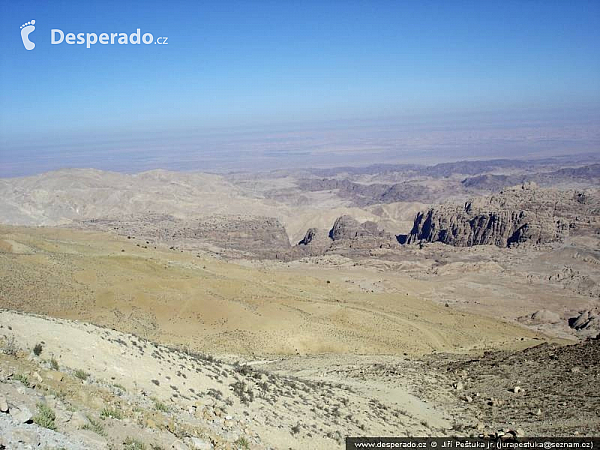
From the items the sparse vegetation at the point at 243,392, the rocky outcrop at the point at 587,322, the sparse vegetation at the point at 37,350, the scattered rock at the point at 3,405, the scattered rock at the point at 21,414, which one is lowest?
the rocky outcrop at the point at 587,322

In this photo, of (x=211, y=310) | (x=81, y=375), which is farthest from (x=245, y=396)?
(x=211, y=310)

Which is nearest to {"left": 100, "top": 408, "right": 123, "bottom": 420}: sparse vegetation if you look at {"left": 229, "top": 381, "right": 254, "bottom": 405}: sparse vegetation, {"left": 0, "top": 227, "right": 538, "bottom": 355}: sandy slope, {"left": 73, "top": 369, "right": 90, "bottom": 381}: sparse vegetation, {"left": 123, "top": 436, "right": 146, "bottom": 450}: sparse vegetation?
{"left": 123, "top": 436, "right": 146, "bottom": 450}: sparse vegetation

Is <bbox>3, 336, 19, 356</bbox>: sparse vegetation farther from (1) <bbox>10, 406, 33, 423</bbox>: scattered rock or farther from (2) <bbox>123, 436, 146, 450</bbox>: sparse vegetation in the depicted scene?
(2) <bbox>123, 436, 146, 450</bbox>: sparse vegetation

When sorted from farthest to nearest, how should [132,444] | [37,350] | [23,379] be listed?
1. [37,350]
2. [23,379]
3. [132,444]

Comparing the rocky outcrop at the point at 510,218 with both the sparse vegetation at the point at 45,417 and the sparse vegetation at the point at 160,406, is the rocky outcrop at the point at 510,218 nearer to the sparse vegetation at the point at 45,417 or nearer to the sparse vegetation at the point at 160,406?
the sparse vegetation at the point at 160,406

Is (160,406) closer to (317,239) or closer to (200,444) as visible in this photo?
(200,444)

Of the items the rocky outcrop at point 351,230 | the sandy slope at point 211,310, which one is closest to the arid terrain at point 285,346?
the sandy slope at point 211,310

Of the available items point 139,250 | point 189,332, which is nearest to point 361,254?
point 139,250
